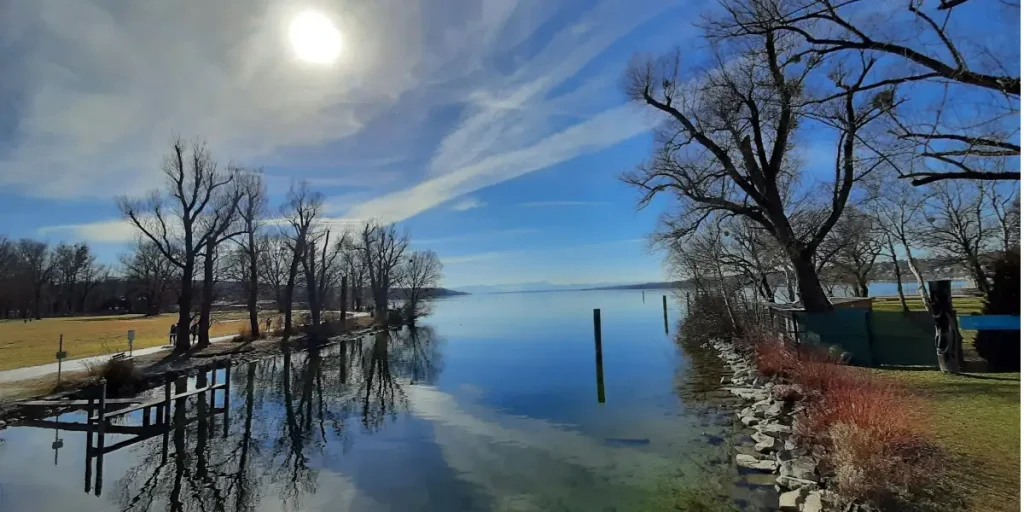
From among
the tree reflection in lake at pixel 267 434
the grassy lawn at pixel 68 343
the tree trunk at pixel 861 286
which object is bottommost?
the tree reflection in lake at pixel 267 434

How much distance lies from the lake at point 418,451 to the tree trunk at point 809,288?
4.19 metres

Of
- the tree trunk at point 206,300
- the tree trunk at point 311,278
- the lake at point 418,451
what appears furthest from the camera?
the tree trunk at point 311,278

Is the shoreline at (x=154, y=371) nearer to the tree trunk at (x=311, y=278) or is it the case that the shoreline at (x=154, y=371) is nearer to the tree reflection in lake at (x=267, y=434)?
the tree reflection in lake at (x=267, y=434)

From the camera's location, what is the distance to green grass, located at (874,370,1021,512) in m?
5.69

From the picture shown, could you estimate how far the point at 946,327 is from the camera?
12.2m

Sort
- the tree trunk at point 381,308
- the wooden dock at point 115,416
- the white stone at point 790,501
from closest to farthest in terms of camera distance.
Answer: the white stone at point 790,501 → the wooden dock at point 115,416 → the tree trunk at point 381,308

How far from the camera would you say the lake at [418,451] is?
29.9 feet

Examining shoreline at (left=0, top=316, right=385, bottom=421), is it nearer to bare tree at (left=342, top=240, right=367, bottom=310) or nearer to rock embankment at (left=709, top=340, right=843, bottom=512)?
rock embankment at (left=709, top=340, right=843, bottom=512)

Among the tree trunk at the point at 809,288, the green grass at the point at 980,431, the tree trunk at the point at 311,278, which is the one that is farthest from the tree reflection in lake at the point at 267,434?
the tree trunk at the point at 809,288

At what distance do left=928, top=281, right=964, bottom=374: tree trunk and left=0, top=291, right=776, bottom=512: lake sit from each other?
508 centimetres

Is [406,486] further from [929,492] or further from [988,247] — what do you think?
[988,247]

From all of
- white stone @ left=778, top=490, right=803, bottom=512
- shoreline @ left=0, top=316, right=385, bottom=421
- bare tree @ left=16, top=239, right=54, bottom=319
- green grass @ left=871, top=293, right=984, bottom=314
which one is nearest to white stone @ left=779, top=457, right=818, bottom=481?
white stone @ left=778, top=490, right=803, bottom=512

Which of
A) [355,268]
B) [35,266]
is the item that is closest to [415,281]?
[355,268]

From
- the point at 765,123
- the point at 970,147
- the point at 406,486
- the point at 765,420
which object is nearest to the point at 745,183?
the point at 765,123
